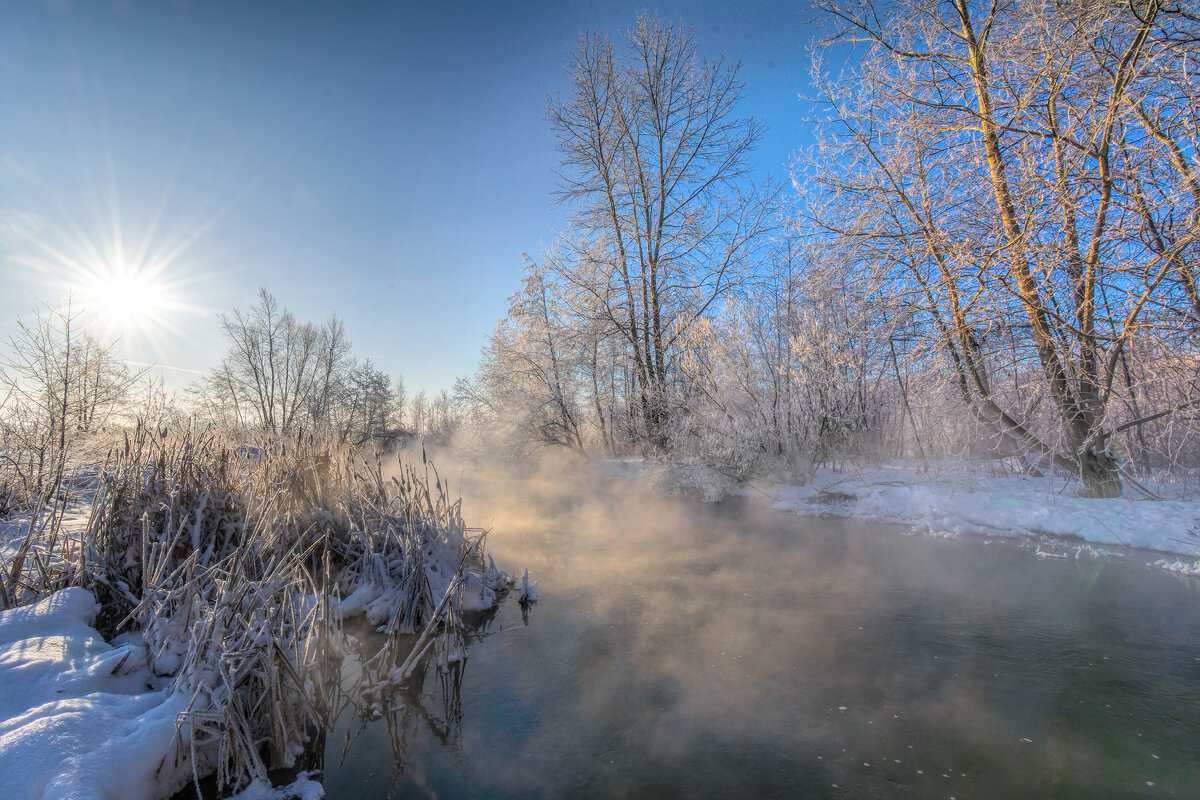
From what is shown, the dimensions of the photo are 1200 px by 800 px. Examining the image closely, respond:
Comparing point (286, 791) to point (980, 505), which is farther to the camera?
point (980, 505)

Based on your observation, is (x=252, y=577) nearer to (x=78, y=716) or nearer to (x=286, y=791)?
(x=78, y=716)

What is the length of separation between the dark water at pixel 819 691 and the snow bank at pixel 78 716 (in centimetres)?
80

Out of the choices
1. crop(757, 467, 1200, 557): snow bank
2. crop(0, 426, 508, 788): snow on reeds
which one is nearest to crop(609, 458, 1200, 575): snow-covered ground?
crop(757, 467, 1200, 557): snow bank

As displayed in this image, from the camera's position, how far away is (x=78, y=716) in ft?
6.73

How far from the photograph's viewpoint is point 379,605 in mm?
4363

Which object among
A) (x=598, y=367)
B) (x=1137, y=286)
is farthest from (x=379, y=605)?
(x=598, y=367)

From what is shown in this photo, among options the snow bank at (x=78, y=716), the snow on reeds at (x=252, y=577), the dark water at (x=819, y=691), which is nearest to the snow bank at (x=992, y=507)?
the dark water at (x=819, y=691)

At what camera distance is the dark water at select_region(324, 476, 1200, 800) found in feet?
7.97

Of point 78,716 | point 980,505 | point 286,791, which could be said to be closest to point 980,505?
point 980,505

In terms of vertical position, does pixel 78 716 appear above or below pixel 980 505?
above

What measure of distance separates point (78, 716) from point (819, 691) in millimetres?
3772

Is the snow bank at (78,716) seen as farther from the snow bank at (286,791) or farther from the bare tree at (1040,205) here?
the bare tree at (1040,205)

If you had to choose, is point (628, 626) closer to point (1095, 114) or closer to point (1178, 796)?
point (1178, 796)

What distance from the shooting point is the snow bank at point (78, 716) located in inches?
70.7
